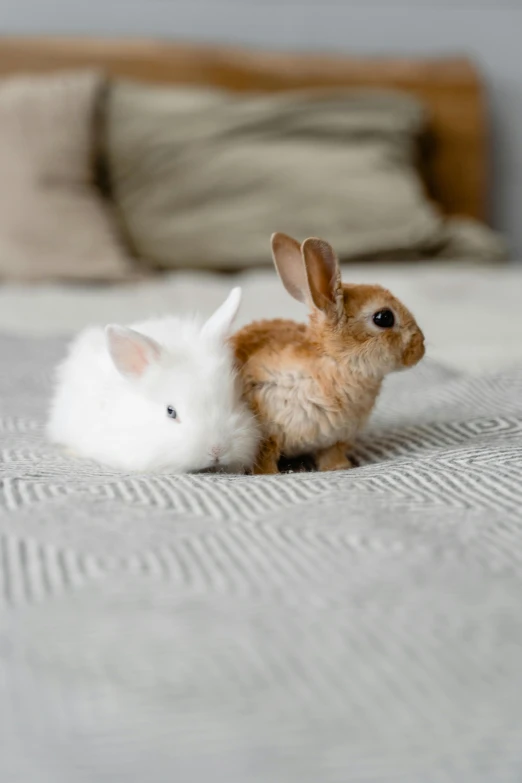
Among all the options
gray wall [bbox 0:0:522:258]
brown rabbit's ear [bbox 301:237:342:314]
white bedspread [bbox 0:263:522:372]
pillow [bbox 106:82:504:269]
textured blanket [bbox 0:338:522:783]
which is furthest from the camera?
gray wall [bbox 0:0:522:258]

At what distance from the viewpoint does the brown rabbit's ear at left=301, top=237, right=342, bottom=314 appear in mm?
747

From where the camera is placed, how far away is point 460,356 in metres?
1.33

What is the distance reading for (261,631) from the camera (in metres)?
0.44

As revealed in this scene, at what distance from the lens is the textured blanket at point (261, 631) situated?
37 cm

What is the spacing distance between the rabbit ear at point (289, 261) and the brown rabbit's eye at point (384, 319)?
0.20ft

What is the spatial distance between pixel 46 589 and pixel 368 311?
1.32 feet

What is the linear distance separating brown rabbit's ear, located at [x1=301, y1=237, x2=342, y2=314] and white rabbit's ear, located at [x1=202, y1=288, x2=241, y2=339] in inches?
3.0

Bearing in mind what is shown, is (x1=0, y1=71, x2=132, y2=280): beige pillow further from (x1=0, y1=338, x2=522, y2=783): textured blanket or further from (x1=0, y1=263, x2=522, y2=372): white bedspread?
(x1=0, y1=338, x2=522, y2=783): textured blanket

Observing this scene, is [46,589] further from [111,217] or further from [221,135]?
[221,135]

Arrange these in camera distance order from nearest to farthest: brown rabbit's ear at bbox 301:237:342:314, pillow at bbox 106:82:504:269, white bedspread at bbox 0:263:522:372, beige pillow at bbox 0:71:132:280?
brown rabbit's ear at bbox 301:237:342:314, white bedspread at bbox 0:263:522:372, beige pillow at bbox 0:71:132:280, pillow at bbox 106:82:504:269

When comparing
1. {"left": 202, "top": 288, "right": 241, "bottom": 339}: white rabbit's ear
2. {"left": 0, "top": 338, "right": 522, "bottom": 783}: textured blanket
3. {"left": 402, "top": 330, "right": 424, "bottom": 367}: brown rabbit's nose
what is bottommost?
{"left": 0, "top": 338, "right": 522, "bottom": 783}: textured blanket

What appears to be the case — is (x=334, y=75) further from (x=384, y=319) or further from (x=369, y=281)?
(x=384, y=319)

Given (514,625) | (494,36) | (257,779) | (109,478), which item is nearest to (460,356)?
(109,478)

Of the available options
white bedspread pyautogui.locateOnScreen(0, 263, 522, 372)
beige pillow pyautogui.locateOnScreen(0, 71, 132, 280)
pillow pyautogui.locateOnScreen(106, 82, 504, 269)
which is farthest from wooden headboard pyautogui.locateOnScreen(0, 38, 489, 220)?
white bedspread pyautogui.locateOnScreen(0, 263, 522, 372)
